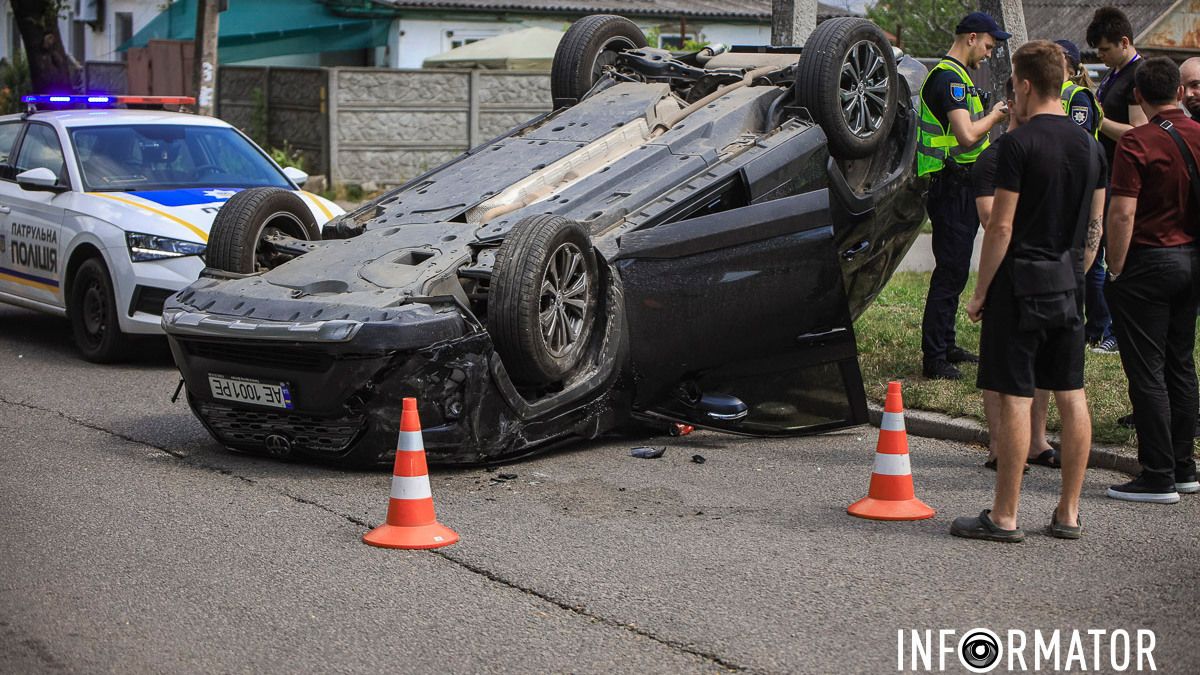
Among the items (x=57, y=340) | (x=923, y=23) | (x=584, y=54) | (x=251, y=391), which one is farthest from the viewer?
(x=923, y=23)

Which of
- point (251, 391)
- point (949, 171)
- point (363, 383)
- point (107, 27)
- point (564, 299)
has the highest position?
point (107, 27)

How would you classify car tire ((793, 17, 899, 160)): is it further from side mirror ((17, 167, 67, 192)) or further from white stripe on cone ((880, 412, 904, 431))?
side mirror ((17, 167, 67, 192))

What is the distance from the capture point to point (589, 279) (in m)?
6.73

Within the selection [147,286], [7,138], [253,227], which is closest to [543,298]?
[253,227]

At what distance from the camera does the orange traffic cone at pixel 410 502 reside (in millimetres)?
5395

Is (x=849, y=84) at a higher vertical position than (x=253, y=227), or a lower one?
higher

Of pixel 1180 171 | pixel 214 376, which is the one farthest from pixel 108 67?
pixel 1180 171

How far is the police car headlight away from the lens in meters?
9.17

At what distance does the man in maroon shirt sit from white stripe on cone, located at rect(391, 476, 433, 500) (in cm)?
295

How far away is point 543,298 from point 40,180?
15.8ft

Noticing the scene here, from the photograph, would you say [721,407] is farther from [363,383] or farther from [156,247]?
[156,247]

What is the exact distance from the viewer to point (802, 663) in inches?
165

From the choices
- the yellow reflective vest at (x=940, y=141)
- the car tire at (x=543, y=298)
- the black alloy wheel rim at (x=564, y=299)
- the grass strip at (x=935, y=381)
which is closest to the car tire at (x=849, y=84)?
the yellow reflective vest at (x=940, y=141)

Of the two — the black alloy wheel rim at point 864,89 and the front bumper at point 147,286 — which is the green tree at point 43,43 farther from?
the black alloy wheel rim at point 864,89
